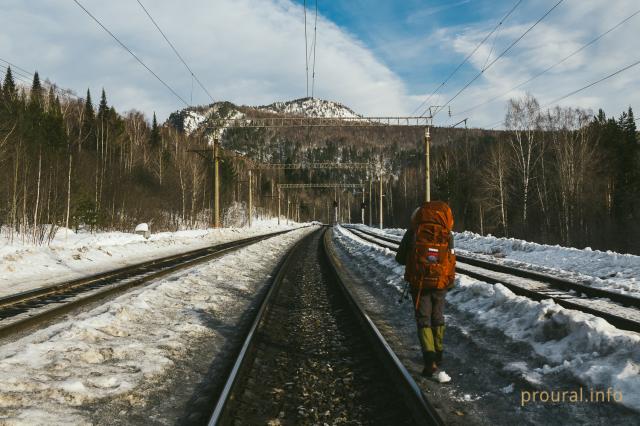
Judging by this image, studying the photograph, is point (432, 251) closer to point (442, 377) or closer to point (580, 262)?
point (442, 377)

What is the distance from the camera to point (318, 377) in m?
4.80

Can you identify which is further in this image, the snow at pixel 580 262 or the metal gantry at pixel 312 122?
the metal gantry at pixel 312 122

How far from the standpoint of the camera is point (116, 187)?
42.4m

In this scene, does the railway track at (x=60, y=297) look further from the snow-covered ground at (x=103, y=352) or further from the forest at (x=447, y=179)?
the forest at (x=447, y=179)

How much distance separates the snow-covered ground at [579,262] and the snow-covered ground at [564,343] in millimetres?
4765

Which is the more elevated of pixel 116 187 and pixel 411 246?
pixel 116 187

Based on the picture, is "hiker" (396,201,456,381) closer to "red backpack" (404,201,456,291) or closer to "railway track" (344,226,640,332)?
"red backpack" (404,201,456,291)

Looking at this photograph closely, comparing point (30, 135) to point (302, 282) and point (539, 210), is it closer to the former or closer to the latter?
point (302, 282)

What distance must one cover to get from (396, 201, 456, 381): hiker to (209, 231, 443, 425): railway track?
0.48 meters

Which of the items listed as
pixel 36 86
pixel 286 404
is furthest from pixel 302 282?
pixel 36 86

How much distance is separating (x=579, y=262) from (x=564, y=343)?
1164cm

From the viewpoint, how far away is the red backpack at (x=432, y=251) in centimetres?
475

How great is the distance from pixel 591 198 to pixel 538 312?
122 ft

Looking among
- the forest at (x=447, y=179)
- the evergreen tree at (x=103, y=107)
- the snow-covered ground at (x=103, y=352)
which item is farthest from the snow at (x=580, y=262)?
the evergreen tree at (x=103, y=107)
